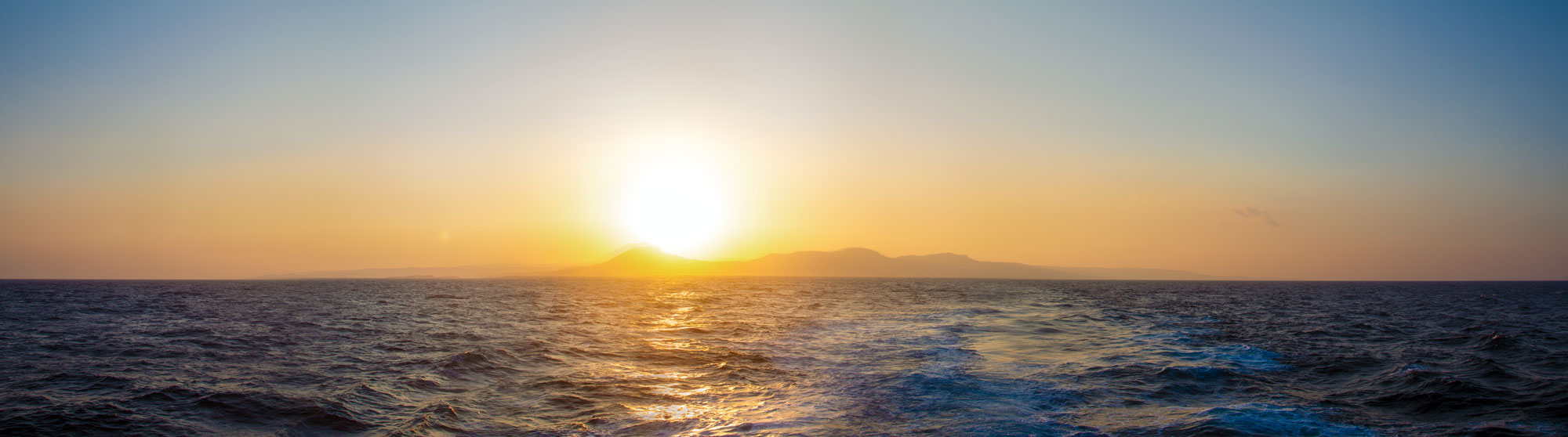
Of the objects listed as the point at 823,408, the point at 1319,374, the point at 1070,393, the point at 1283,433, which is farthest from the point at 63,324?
the point at 1319,374

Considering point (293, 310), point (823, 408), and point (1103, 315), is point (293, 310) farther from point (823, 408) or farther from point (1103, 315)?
point (1103, 315)

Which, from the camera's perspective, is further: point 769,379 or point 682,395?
point 769,379

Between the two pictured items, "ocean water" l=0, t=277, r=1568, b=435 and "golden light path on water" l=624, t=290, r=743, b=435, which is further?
"golden light path on water" l=624, t=290, r=743, b=435

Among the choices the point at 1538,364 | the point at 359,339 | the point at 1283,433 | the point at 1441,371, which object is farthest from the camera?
the point at 359,339

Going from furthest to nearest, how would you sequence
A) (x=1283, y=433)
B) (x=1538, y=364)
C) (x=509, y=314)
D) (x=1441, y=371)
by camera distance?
(x=509, y=314) < (x=1538, y=364) < (x=1441, y=371) < (x=1283, y=433)

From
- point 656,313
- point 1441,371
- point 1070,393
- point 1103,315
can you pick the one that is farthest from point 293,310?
point 1441,371

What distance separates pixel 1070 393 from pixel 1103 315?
112 feet

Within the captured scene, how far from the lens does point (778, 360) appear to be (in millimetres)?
24297

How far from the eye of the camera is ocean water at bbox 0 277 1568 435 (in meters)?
14.7

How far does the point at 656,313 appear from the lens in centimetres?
5100

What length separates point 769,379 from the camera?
67.1ft

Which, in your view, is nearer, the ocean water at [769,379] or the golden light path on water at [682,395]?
the ocean water at [769,379]

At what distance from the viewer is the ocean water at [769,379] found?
48.4ft

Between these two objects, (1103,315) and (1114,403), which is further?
(1103,315)
